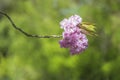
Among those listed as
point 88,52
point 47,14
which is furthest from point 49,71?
point 47,14

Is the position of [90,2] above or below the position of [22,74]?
above

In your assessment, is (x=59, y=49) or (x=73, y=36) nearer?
(x=73, y=36)

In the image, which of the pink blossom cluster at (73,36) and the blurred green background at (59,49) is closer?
the pink blossom cluster at (73,36)

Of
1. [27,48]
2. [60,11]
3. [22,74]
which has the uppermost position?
[60,11]

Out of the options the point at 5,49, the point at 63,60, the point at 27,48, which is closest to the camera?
the point at 63,60

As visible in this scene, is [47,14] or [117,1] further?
[47,14]

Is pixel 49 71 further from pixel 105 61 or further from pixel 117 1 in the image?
pixel 117 1
